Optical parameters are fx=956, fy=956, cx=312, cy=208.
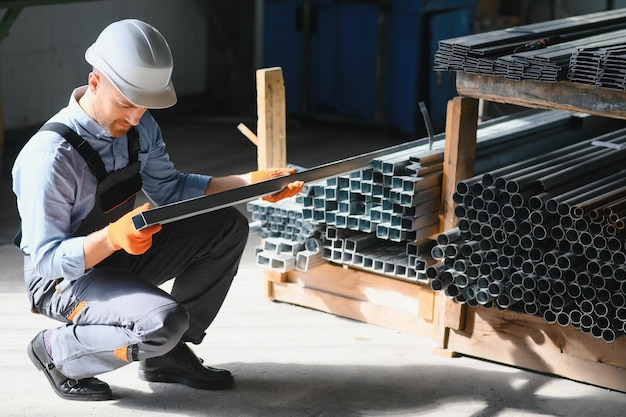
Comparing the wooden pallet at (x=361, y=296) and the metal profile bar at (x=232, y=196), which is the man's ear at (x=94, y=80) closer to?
the metal profile bar at (x=232, y=196)

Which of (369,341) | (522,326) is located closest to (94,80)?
(369,341)

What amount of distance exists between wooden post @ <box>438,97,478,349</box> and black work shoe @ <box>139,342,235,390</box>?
1.06 meters

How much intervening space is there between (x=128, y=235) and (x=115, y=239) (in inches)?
2.2

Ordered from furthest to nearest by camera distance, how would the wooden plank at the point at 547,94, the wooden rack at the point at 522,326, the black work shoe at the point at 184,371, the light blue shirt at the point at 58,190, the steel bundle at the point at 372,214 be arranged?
the steel bundle at the point at 372,214
the black work shoe at the point at 184,371
the wooden rack at the point at 522,326
the wooden plank at the point at 547,94
the light blue shirt at the point at 58,190

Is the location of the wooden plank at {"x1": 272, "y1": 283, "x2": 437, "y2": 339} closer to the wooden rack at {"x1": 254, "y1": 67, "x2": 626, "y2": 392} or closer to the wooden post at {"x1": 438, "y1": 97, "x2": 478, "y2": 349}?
the wooden rack at {"x1": 254, "y1": 67, "x2": 626, "y2": 392}

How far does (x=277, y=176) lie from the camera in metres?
4.02

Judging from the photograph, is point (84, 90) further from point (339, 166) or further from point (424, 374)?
point (424, 374)

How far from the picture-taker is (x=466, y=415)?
3869 millimetres

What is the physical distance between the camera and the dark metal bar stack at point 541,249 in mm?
3873

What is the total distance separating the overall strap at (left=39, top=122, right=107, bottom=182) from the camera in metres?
3.53

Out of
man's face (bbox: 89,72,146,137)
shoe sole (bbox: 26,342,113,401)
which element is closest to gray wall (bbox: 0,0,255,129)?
shoe sole (bbox: 26,342,113,401)

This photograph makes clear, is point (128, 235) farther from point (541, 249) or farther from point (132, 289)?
point (541, 249)

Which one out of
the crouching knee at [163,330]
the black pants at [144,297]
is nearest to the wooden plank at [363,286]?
the black pants at [144,297]

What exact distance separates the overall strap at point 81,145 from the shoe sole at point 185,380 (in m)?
0.96
